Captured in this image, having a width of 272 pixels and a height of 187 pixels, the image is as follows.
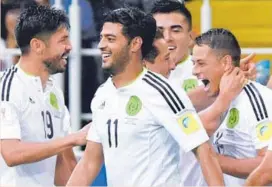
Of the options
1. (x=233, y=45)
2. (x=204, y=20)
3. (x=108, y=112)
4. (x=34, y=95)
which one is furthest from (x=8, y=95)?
(x=204, y=20)

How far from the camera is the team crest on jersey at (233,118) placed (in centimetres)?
753

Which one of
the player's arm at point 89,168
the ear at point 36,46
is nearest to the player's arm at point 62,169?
the ear at point 36,46

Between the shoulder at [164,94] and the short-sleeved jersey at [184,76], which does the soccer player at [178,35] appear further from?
the shoulder at [164,94]

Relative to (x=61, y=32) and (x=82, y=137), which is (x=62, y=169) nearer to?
(x=82, y=137)

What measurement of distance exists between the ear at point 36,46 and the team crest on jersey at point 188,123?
1.34 metres

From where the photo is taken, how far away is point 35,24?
7.93m

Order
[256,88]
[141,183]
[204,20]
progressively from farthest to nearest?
[204,20], [256,88], [141,183]

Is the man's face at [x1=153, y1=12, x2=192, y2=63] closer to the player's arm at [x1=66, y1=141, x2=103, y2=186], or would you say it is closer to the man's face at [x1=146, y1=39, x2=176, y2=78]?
the man's face at [x1=146, y1=39, x2=176, y2=78]

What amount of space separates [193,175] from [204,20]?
1.98 m

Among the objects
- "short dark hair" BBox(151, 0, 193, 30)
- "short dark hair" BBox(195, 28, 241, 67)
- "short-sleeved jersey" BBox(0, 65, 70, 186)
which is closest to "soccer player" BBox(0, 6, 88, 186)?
"short-sleeved jersey" BBox(0, 65, 70, 186)

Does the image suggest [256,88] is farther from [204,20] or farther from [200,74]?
[204,20]

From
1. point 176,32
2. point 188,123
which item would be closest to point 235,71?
point 188,123

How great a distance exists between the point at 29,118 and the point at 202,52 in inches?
42.8

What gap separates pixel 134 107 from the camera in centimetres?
703
